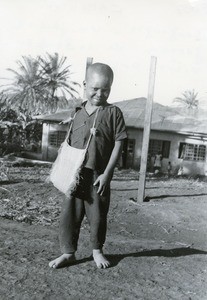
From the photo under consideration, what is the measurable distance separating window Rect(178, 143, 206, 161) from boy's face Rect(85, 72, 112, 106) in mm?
17955

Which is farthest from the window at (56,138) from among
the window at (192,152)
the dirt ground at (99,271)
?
the dirt ground at (99,271)

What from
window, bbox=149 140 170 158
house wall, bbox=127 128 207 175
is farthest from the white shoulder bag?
window, bbox=149 140 170 158

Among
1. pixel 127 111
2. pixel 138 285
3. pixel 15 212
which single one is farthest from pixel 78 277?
pixel 127 111

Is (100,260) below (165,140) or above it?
below

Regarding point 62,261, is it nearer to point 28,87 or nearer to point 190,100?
point 28,87

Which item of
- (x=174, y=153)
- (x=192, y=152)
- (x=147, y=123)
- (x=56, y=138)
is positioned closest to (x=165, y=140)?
(x=174, y=153)

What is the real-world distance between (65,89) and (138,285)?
109 feet

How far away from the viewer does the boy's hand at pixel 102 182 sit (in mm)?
2760

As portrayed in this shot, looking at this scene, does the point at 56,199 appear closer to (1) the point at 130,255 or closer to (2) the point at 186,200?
(2) the point at 186,200

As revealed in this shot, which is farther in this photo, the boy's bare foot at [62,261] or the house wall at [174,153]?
the house wall at [174,153]

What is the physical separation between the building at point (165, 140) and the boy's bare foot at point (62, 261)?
16.2 metres

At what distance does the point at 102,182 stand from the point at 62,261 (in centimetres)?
74

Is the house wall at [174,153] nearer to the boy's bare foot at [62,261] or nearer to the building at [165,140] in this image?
the building at [165,140]

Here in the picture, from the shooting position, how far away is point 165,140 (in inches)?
807
